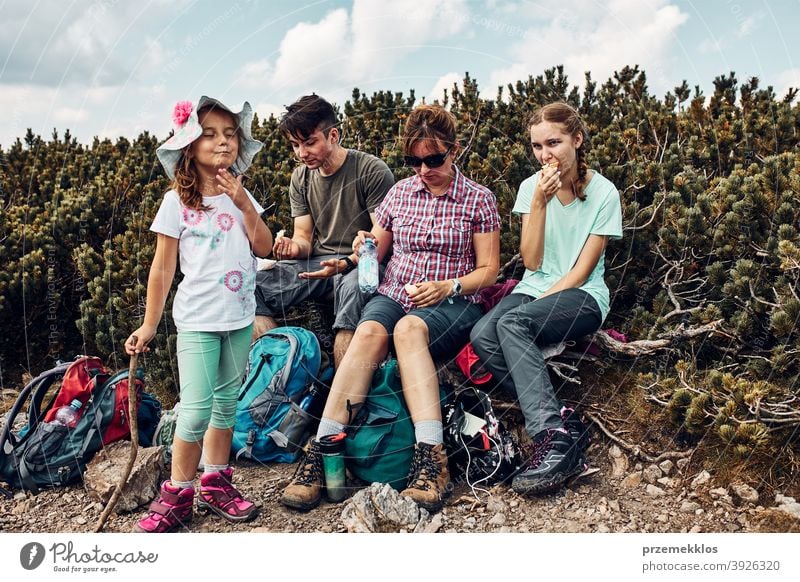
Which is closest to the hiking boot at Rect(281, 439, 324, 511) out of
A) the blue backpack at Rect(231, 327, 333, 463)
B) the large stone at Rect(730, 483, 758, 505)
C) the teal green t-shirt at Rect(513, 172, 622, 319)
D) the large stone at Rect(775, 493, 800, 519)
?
the blue backpack at Rect(231, 327, 333, 463)

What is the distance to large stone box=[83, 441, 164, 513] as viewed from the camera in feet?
12.1

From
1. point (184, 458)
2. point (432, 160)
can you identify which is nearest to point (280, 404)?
point (184, 458)

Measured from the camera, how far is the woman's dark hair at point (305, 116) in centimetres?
388

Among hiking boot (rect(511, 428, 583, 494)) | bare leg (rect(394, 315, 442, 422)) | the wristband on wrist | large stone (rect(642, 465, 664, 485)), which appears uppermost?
the wristband on wrist

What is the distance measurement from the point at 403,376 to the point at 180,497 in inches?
44.6

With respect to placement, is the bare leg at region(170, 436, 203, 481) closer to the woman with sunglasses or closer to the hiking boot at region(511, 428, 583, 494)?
the woman with sunglasses

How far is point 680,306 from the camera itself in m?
4.24

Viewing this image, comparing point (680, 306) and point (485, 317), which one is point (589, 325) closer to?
point (485, 317)

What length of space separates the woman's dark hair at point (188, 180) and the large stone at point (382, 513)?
1.45 m

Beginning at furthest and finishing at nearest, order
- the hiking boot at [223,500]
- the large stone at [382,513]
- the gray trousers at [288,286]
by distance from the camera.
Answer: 1. the gray trousers at [288,286]
2. the hiking boot at [223,500]
3. the large stone at [382,513]

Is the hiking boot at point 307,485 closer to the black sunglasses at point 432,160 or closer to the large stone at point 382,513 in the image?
the large stone at point 382,513

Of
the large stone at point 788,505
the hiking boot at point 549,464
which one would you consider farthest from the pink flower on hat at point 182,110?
the large stone at point 788,505

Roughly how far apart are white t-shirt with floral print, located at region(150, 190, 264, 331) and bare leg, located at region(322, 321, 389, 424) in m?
0.59

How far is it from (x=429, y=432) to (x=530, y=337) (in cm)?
67
